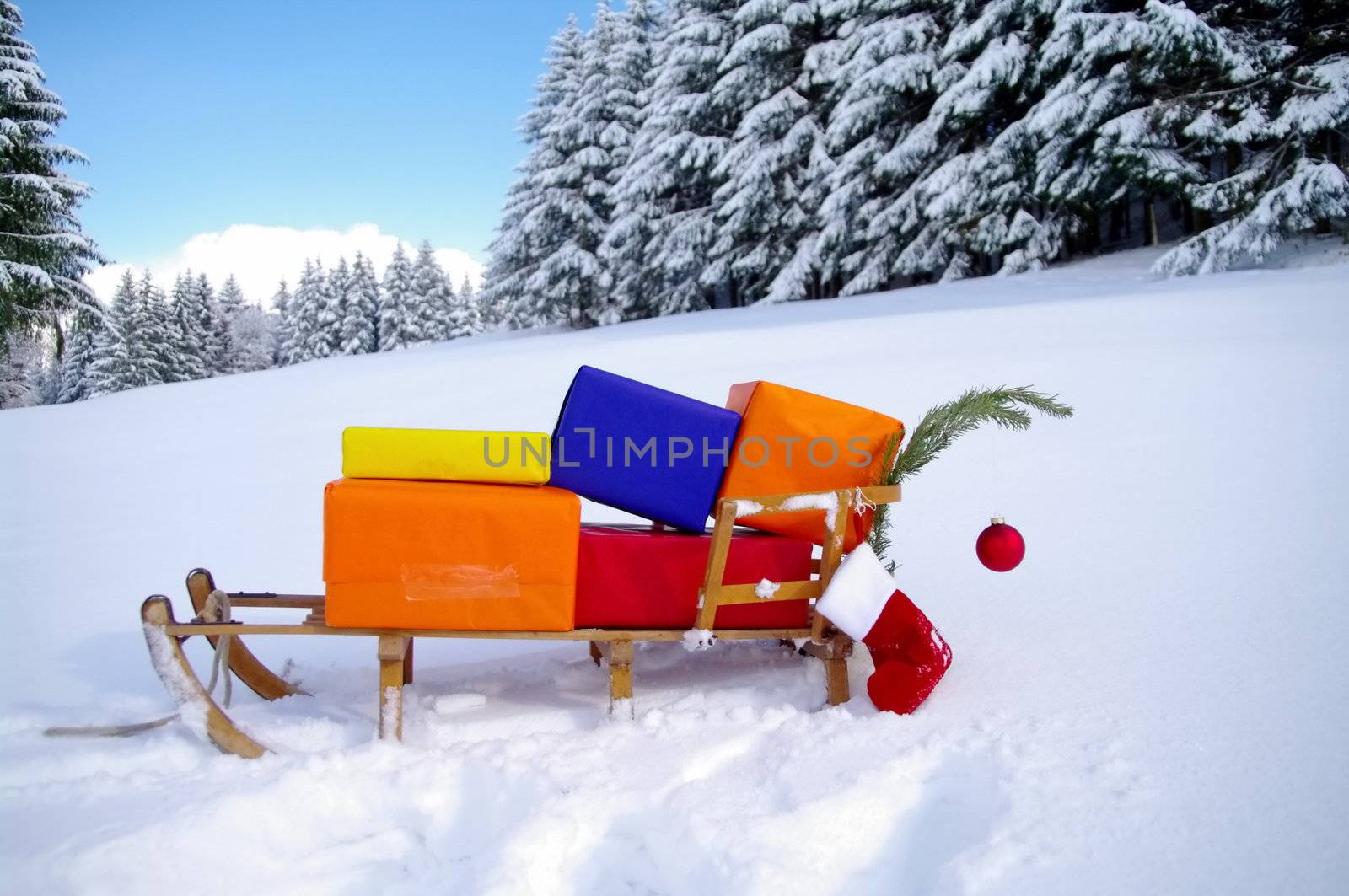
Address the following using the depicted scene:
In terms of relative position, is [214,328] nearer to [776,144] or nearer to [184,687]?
[776,144]

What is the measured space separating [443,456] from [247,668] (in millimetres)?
1174

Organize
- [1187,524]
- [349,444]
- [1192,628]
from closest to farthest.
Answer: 1. [349,444]
2. [1192,628]
3. [1187,524]

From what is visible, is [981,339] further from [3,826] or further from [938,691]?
[3,826]

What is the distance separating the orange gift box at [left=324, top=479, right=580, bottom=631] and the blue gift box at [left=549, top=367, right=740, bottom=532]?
0.18 m

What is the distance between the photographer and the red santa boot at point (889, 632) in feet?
7.99

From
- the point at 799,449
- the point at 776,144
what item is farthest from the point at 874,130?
the point at 799,449

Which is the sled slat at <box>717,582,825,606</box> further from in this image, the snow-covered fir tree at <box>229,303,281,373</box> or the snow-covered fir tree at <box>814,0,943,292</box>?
the snow-covered fir tree at <box>229,303,281,373</box>

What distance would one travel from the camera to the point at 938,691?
2.52 meters

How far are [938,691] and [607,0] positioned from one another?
22.9 meters

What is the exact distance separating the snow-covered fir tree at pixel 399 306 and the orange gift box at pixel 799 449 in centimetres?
3304

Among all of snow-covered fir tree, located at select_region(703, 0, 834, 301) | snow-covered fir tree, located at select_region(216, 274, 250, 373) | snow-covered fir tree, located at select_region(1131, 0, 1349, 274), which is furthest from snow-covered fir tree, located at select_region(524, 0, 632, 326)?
snow-covered fir tree, located at select_region(216, 274, 250, 373)

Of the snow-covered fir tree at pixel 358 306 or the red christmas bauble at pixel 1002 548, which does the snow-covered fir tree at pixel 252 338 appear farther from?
the red christmas bauble at pixel 1002 548

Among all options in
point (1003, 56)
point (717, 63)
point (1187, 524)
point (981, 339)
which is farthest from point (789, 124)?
point (1187, 524)

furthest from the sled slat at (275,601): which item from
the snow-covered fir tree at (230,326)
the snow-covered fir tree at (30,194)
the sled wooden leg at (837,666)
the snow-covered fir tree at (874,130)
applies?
the snow-covered fir tree at (230,326)
